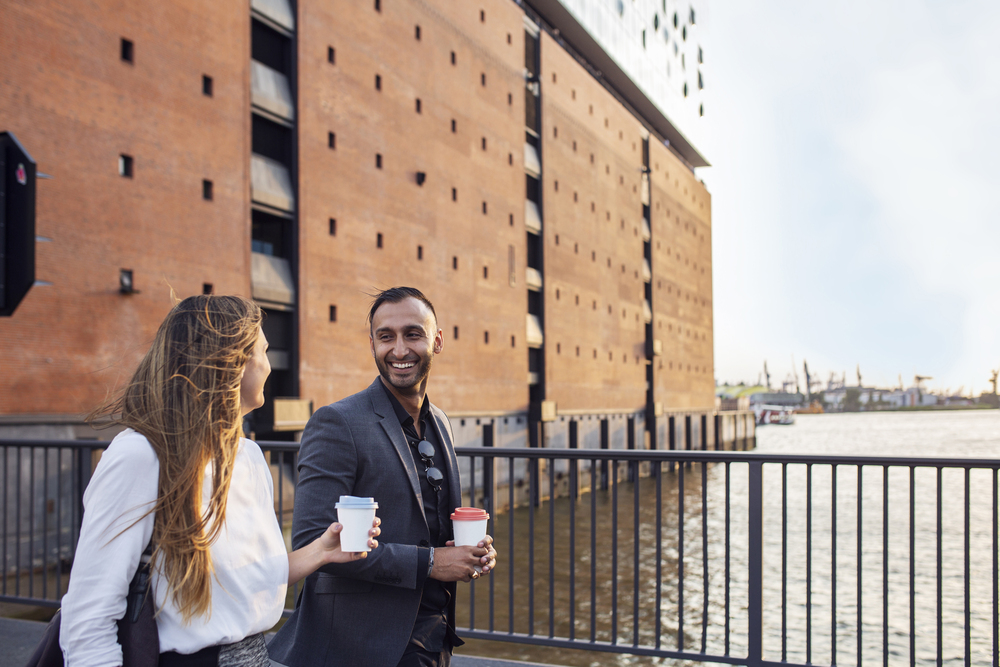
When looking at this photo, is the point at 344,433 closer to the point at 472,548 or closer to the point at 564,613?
the point at 472,548

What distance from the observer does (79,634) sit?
52.8 inches

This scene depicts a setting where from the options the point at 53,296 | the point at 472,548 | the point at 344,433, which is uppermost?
the point at 53,296

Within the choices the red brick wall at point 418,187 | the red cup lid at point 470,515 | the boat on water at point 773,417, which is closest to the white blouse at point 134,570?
the red cup lid at point 470,515

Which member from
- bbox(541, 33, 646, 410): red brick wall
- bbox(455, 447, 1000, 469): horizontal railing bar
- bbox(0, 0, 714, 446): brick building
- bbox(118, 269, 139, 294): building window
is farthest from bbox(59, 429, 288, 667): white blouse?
bbox(541, 33, 646, 410): red brick wall

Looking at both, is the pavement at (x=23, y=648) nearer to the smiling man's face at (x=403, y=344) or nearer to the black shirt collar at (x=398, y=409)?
the black shirt collar at (x=398, y=409)

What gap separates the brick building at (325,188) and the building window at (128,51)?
0.16 feet

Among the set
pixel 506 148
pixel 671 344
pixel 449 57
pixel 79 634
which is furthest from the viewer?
pixel 671 344

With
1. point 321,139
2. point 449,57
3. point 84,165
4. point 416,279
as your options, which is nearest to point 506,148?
point 449,57

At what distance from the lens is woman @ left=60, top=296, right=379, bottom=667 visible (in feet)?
4.48

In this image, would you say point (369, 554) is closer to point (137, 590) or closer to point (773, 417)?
point (137, 590)

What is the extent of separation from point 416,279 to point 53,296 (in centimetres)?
1149

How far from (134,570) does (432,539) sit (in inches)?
38.1

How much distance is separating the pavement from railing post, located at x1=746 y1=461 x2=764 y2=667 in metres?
1.07

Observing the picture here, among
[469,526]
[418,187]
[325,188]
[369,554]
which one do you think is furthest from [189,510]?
[418,187]
